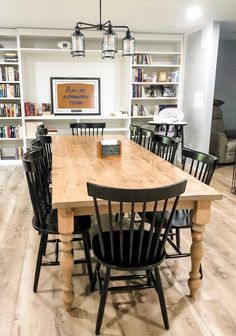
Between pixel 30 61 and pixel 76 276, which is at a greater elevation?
pixel 30 61

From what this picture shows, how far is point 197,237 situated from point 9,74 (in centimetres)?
484

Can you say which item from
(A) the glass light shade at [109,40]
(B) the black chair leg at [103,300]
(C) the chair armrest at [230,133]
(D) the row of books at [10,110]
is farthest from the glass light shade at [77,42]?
(C) the chair armrest at [230,133]

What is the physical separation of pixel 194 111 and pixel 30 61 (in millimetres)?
3190

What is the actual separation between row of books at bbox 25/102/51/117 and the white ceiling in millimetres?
1356

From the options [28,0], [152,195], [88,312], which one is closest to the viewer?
[152,195]

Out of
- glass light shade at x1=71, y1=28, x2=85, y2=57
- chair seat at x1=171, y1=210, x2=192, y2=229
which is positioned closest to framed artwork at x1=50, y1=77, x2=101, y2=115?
glass light shade at x1=71, y1=28, x2=85, y2=57

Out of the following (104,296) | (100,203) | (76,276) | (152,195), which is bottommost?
(76,276)

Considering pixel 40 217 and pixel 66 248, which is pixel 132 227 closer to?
pixel 66 248

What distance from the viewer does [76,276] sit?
7.45 ft

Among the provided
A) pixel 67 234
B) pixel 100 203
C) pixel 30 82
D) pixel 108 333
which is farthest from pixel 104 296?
pixel 30 82

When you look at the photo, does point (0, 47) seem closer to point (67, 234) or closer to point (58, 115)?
point (58, 115)

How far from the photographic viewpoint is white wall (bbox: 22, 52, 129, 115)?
572 cm

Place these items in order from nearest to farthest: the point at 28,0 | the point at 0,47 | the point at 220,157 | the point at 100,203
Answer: the point at 100,203 → the point at 28,0 → the point at 0,47 → the point at 220,157

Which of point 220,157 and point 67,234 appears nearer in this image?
point 67,234
